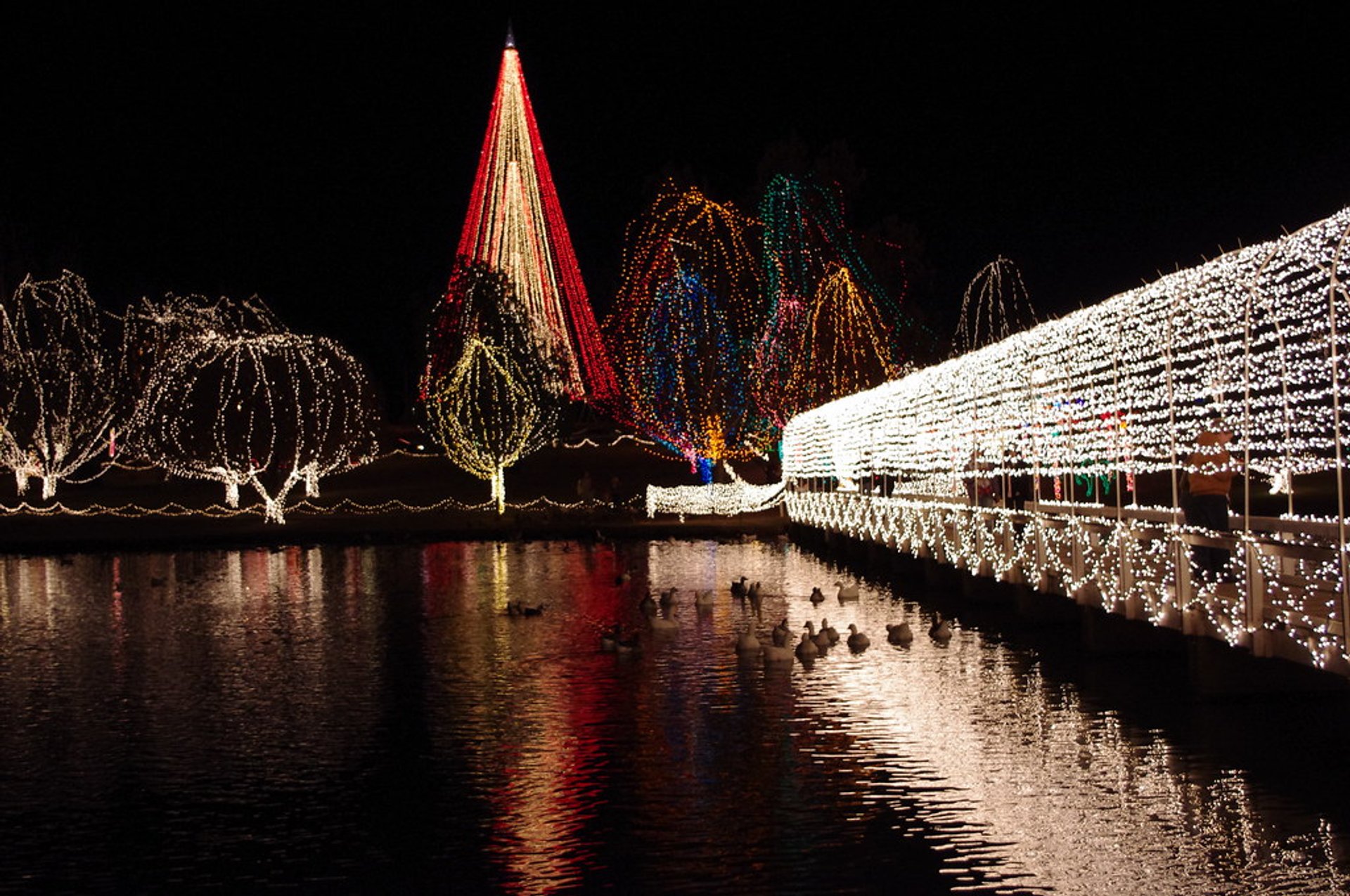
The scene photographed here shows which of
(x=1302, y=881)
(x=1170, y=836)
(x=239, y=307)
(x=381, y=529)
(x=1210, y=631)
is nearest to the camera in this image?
(x=1302, y=881)

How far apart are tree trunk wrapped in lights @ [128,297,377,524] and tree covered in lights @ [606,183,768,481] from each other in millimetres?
10087

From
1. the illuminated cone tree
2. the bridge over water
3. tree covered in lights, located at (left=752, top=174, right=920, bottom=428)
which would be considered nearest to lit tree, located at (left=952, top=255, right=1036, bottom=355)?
tree covered in lights, located at (left=752, top=174, right=920, bottom=428)

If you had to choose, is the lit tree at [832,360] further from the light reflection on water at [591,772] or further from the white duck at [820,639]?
the white duck at [820,639]

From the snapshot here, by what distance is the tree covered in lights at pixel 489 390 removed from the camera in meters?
53.7

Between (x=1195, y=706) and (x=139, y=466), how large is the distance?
196ft

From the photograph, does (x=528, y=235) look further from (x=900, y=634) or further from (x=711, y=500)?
(x=900, y=634)

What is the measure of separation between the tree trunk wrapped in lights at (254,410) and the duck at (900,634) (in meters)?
32.3

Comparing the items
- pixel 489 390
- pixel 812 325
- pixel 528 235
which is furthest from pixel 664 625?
pixel 528 235

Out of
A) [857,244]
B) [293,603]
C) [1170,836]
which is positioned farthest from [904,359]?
[1170,836]

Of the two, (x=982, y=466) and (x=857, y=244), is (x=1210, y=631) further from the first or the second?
(x=857, y=244)

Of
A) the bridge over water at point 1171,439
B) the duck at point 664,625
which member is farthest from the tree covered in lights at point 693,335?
the duck at point 664,625

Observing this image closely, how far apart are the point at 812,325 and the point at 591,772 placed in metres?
42.5

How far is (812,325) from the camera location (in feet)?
177

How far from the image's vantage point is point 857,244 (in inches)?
2702
